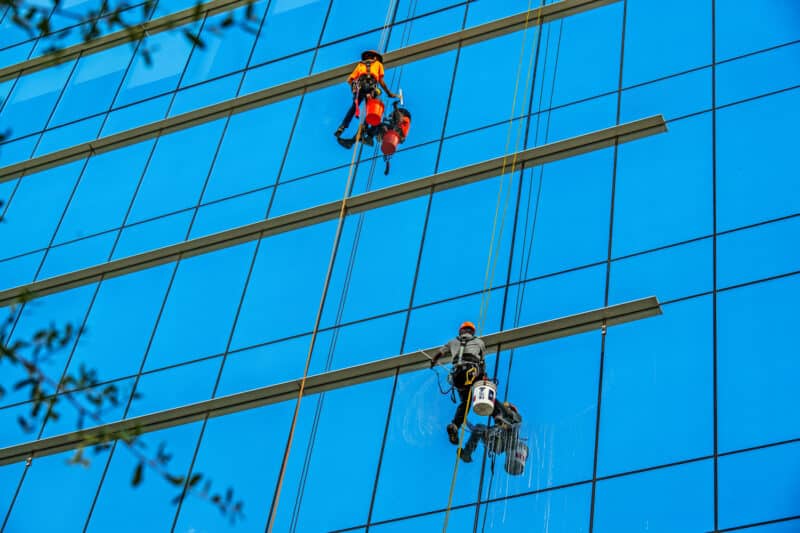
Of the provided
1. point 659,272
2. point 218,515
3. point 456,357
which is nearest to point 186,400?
point 218,515

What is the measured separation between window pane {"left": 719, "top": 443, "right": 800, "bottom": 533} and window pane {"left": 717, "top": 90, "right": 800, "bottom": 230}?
3.49 meters

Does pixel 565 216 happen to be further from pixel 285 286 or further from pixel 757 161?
pixel 285 286

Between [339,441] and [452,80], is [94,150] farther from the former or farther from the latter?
[339,441]

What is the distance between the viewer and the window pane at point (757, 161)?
17.2m

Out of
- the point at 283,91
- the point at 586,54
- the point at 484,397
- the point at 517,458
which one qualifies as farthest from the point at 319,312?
the point at 586,54

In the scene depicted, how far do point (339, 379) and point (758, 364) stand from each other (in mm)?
5730

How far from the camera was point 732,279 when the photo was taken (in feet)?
54.6

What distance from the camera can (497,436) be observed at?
16.5m

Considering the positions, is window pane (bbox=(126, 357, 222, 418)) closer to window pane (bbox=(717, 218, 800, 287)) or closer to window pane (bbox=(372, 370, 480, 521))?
window pane (bbox=(372, 370, 480, 521))

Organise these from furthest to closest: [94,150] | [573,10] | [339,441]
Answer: [94,150], [573,10], [339,441]

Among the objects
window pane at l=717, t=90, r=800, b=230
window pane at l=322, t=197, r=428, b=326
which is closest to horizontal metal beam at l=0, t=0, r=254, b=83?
window pane at l=322, t=197, r=428, b=326

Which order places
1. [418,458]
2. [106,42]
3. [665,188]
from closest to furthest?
[418,458]
[665,188]
[106,42]

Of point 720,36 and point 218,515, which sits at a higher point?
point 720,36

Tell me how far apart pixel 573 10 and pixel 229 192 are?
6227 millimetres
